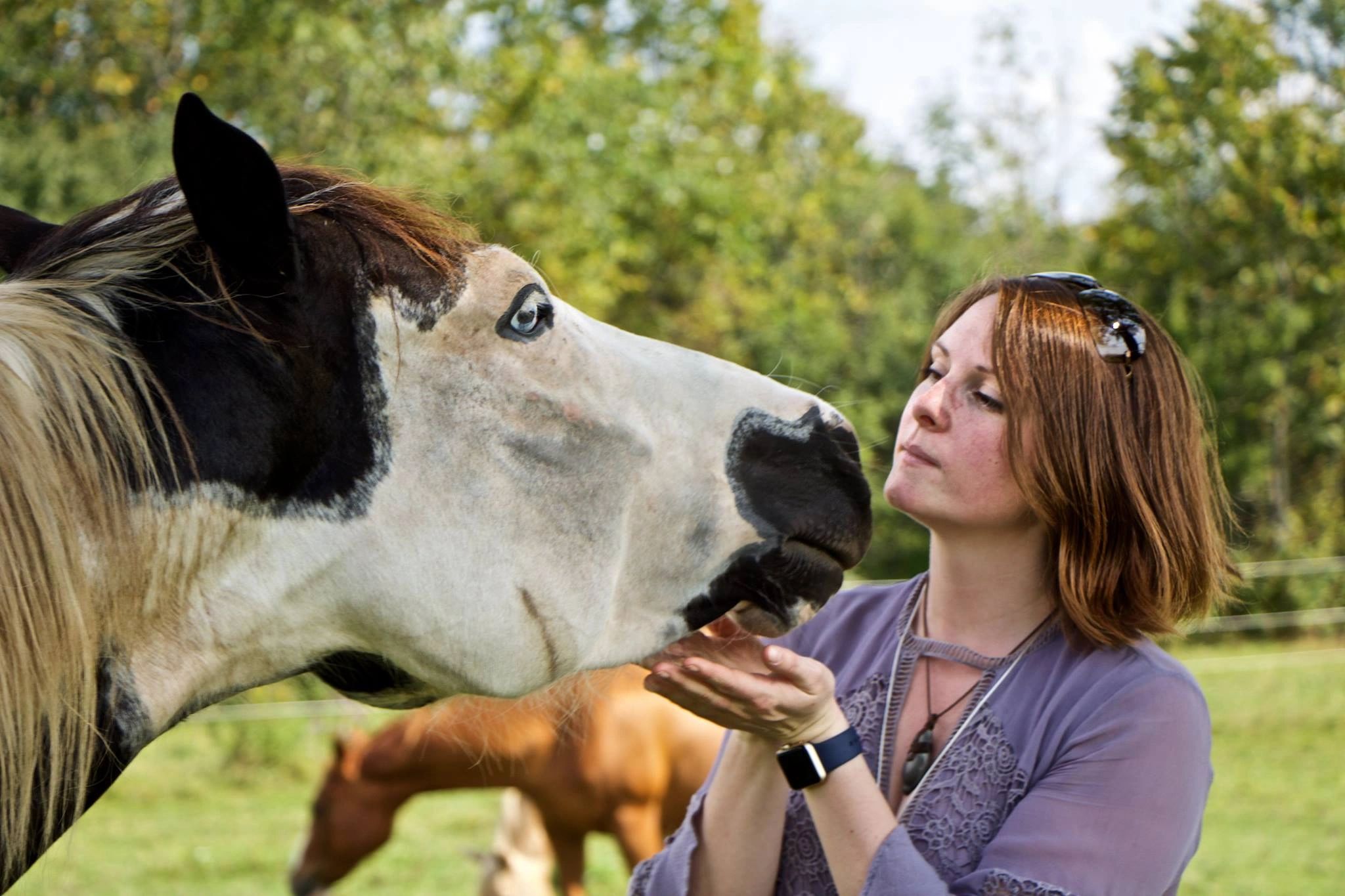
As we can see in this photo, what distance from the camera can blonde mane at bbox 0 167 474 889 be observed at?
107 centimetres

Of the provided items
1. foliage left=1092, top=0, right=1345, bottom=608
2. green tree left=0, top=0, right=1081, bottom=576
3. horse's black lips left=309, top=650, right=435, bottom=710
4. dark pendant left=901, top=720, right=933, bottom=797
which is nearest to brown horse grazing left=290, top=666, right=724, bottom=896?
green tree left=0, top=0, right=1081, bottom=576

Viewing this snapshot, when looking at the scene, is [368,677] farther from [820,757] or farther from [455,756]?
[455,756]

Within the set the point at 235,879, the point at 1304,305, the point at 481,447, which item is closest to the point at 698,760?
the point at 235,879

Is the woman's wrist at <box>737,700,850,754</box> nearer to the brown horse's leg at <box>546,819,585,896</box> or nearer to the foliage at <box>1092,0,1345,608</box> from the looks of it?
the brown horse's leg at <box>546,819,585,896</box>

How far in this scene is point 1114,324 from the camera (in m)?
1.72

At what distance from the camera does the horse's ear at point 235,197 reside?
44.2 inches

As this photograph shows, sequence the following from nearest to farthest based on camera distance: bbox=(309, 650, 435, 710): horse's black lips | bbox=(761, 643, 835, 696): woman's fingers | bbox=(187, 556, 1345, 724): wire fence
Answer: bbox=(309, 650, 435, 710): horse's black lips → bbox=(761, 643, 835, 696): woman's fingers → bbox=(187, 556, 1345, 724): wire fence

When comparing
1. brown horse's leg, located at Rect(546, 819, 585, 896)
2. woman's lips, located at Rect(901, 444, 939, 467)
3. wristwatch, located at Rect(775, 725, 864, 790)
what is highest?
woman's lips, located at Rect(901, 444, 939, 467)

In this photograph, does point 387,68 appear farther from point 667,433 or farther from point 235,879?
point 667,433

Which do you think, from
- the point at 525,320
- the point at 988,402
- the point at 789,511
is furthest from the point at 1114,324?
the point at 525,320

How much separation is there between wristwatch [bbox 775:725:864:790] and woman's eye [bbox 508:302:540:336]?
2.10 feet

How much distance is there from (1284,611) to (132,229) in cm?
1358

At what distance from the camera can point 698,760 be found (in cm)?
473

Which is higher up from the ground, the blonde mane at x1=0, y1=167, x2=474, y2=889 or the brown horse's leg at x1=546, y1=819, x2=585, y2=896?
the blonde mane at x1=0, y1=167, x2=474, y2=889
